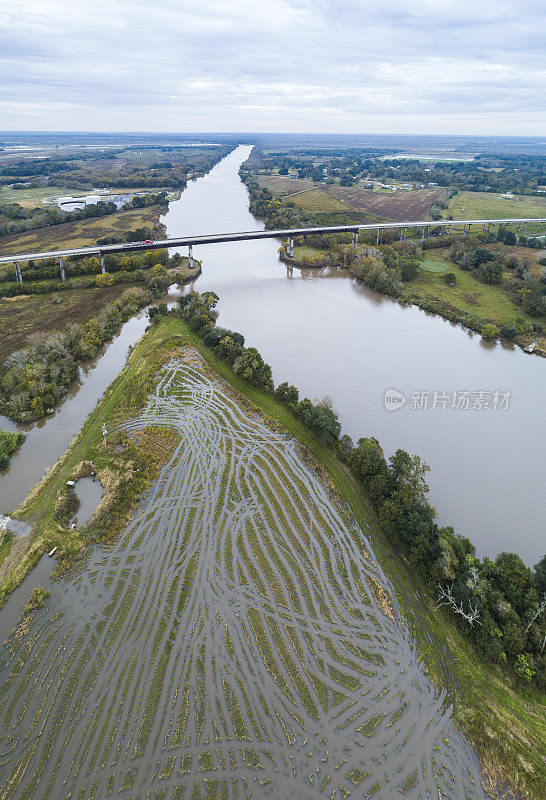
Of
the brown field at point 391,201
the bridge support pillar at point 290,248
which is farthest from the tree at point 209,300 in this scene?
the brown field at point 391,201

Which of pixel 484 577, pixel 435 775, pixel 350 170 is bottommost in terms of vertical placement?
pixel 435 775

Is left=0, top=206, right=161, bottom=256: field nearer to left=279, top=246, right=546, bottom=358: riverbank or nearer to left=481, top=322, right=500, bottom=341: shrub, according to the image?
left=279, top=246, right=546, bottom=358: riverbank

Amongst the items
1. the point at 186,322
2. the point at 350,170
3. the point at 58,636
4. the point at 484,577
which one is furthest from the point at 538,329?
the point at 350,170

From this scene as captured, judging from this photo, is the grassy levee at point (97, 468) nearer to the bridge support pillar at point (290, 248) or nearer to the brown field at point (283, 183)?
the bridge support pillar at point (290, 248)

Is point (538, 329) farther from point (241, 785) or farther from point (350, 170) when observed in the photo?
point (350, 170)

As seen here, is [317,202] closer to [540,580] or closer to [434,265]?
[434,265]

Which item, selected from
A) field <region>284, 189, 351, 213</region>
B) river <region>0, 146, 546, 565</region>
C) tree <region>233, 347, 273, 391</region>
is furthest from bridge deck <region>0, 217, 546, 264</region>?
tree <region>233, 347, 273, 391</region>
